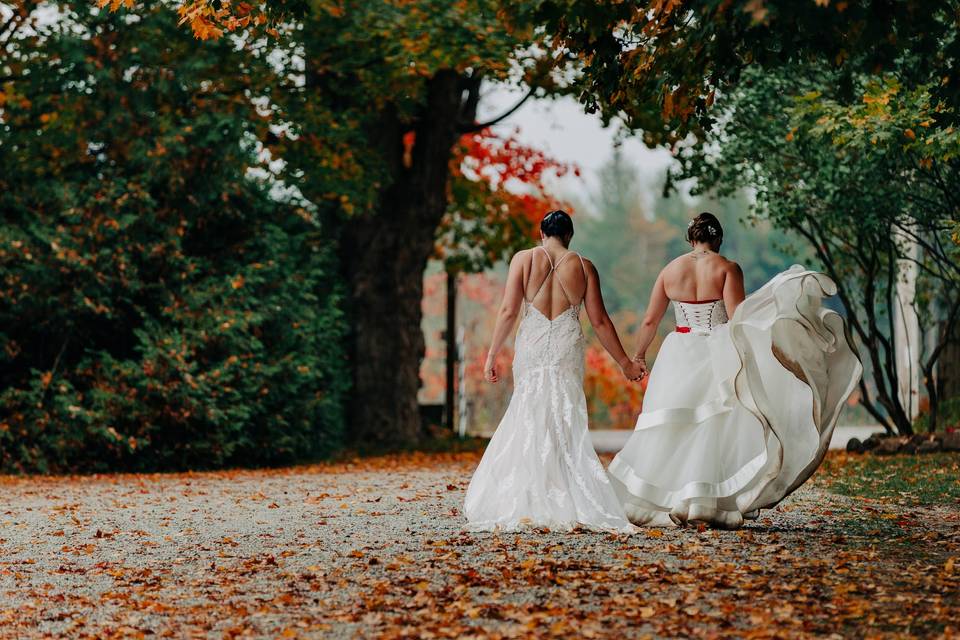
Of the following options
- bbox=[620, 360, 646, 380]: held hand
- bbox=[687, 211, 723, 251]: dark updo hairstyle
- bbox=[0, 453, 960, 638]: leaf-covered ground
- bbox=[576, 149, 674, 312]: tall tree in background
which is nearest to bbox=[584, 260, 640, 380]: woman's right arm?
bbox=[620, 360, 646, 380]: held hand

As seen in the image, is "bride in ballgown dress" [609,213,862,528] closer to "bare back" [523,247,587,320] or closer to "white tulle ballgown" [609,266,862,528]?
"white tulle ballgown" [609,266,862,528]

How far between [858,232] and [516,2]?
10.8 metres

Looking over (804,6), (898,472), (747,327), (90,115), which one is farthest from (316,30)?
(804,6)

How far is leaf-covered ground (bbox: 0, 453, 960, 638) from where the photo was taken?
20.0ft

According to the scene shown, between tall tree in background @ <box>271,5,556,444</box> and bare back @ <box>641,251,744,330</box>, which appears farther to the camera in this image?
tall tree in background @ <box>271,5,556,444</box>

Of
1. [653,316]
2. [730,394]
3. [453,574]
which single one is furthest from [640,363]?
[453,574]

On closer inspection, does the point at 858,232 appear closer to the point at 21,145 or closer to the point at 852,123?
the point at 852,123

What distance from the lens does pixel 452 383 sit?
26219 millimetres

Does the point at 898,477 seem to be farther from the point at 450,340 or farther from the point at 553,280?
the point at 450,340

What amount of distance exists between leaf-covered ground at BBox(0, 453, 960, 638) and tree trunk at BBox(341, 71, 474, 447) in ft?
32.0

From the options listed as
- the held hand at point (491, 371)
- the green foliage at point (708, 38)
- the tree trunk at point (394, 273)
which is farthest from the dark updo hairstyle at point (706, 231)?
the tree trunk at point (394, 273)

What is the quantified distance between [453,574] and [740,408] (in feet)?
8.70

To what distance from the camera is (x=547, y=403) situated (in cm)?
913

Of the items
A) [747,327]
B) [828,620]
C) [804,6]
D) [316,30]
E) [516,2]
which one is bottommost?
[828,620]
